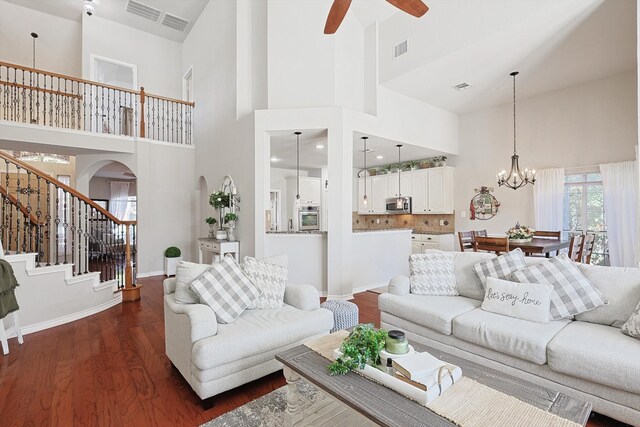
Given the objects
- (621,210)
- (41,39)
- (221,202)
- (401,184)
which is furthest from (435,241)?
(41,39)

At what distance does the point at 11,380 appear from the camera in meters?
2.49

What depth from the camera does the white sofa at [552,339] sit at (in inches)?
70.9

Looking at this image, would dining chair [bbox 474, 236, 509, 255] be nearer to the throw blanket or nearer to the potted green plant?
the potted green plant

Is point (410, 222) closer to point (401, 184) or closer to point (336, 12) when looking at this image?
point (401, 184)

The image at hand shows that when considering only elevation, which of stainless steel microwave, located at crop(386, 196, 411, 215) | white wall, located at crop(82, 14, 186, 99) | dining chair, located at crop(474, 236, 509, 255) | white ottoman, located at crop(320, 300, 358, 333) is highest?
white wall, located at crop(82, 14, 186, 99)

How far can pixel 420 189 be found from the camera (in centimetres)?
736

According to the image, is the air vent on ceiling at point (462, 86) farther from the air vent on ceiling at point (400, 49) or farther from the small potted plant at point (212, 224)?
the small potted plant at point (212, 224)

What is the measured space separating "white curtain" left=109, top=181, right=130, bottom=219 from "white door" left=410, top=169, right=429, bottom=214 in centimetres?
965

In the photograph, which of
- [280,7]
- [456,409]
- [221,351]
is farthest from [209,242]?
[456,409]

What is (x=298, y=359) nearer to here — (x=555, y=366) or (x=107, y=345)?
(x=555, y=366)

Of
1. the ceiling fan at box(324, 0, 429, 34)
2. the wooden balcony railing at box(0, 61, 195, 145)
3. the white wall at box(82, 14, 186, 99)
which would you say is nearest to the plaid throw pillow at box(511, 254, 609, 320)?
the ceiling fan at box(324, 0, 429, 34)

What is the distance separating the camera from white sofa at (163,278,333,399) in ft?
A: 6.88

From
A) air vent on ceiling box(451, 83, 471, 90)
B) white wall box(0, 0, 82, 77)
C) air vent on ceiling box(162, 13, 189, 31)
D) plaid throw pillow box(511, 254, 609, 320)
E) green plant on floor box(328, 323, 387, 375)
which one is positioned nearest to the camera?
green plant on floor box(328, 323, 387, 375)

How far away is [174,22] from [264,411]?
8.49m
